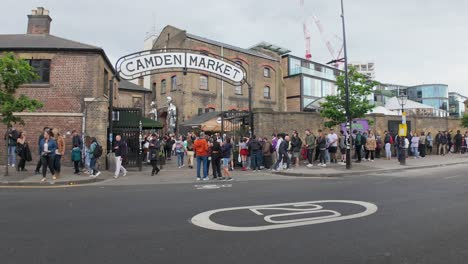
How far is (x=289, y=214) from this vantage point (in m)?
6.21

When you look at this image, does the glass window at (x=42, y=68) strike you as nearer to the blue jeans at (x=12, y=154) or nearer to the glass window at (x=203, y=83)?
the blue jeans at (x=12, y=154)

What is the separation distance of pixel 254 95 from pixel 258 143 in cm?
2765

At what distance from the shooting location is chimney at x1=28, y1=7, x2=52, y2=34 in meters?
18.6

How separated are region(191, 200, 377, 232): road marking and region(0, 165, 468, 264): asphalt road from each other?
0.14m

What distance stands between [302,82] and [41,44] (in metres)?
39.8

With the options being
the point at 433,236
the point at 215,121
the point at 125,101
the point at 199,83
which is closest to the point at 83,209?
the point at 433,236

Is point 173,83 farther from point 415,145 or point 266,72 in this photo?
point 415,145

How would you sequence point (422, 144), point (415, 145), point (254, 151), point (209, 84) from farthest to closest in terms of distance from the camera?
point (209, 84) < point (422, 144) < point (415, 145) < point (254, 151)

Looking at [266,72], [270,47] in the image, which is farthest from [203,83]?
[270,47]

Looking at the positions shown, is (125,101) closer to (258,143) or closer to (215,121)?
(215,121)

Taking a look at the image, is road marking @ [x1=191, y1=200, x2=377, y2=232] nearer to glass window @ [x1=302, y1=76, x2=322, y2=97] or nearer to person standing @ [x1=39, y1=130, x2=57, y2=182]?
person standing @ [x1=39, y1=130, x2=57, y2=182]

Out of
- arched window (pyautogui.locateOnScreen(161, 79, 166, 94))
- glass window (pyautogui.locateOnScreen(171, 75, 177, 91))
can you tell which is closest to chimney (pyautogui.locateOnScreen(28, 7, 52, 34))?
glass window (pyautogui.locateOnScreen(171, 75, 177, 91))

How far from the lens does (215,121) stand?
2964 centimetres

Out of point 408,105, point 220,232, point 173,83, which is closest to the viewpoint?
point 220,232
